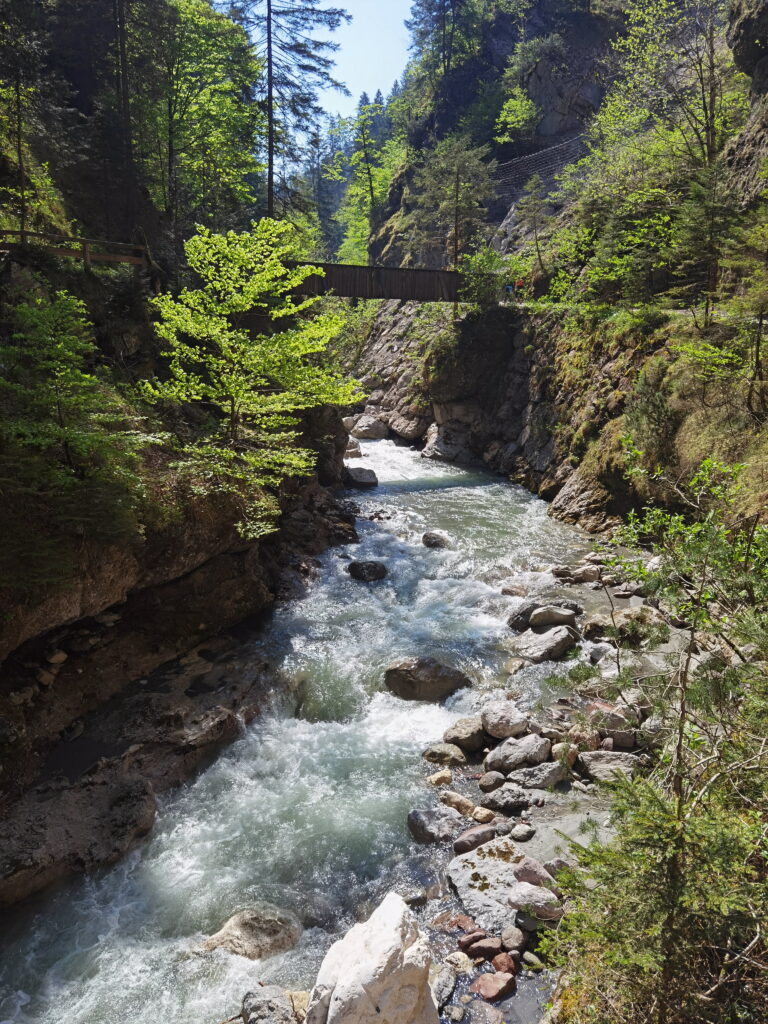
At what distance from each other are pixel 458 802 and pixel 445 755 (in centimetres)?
92

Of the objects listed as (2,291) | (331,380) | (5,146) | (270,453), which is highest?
(5,146)

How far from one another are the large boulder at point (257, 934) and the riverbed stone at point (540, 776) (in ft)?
10.3

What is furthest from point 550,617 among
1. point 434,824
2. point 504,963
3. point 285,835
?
A: point 504,963

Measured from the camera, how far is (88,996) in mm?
5195

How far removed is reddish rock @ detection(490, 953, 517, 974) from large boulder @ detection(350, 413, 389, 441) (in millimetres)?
25277

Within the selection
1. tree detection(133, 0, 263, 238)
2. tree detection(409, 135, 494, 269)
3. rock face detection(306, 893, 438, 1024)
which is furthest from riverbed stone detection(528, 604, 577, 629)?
tree detection(409, 135, 494, 269)

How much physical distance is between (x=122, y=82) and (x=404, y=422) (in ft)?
55.6

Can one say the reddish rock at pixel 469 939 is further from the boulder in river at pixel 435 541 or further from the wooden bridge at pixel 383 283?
the wooden bridge at pixel 383 283

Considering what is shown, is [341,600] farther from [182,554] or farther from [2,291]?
[2,291]

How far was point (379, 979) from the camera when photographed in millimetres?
4215

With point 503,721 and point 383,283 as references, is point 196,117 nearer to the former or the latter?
point 383,283

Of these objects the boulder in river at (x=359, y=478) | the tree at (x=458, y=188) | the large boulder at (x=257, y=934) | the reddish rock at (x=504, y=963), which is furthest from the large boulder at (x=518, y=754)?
the tree at (x=458, y=188)

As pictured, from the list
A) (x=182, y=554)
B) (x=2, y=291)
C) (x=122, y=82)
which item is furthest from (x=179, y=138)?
(x=182, y=554)

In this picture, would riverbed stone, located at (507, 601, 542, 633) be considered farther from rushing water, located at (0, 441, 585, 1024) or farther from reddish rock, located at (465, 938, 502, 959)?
reddish rock, located at (465, 938, 502, 959)
